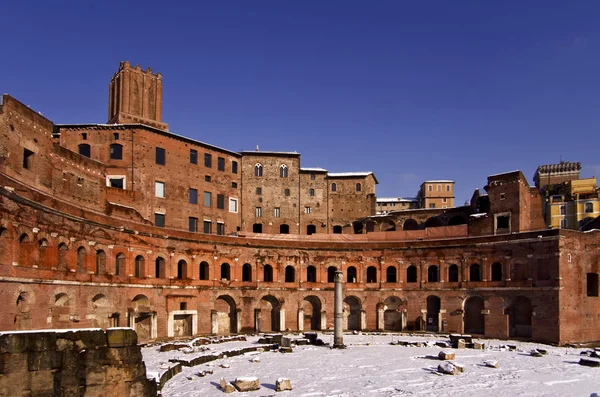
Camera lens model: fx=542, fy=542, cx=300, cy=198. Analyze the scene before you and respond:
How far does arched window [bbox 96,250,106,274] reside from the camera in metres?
35.4

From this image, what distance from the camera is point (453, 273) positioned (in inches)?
1845

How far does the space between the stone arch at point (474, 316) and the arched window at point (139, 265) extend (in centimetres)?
2641

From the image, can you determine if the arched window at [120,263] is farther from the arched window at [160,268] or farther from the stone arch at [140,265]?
the arched window at [160,268]

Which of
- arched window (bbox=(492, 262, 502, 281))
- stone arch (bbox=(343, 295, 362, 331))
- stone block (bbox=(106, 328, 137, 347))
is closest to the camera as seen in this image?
stone block (bbox=(106, 328, 137, 347))

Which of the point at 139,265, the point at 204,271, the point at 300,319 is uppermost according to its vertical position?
the point at 139,265

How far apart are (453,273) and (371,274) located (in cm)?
755

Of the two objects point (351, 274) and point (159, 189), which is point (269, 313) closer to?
point (351, 274)

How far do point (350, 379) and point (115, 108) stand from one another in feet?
117

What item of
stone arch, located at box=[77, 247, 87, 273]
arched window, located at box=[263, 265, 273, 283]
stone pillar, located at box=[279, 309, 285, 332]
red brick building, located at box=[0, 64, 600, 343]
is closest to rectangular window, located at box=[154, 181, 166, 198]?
red brick building, located at box=[0, 64, 600, 343]

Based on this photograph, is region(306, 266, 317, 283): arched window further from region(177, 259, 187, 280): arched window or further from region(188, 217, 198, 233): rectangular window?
region(177, 259, 187, 280): arched window

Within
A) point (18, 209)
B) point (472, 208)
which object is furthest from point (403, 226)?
point (18, 209)

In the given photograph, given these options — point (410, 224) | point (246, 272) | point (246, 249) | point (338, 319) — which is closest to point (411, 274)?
point (410, 224)

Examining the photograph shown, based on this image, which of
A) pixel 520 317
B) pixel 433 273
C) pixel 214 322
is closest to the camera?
pixel 214 322

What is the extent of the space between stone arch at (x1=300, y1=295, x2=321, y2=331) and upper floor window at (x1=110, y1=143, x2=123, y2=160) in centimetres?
2027
